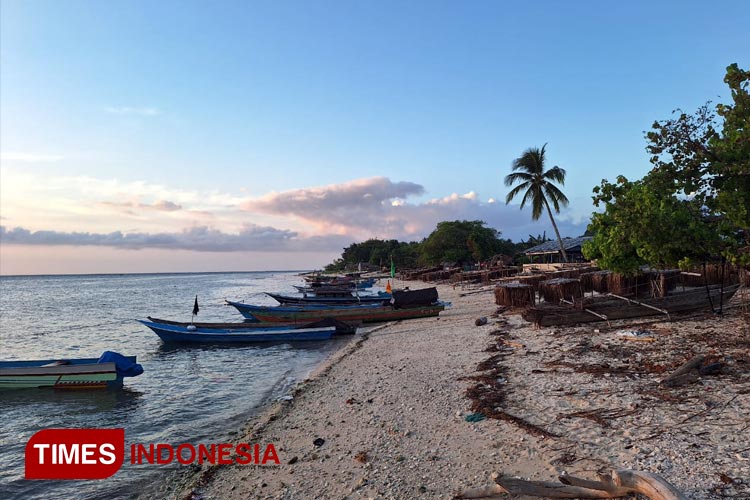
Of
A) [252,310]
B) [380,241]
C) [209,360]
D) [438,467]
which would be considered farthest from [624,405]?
[380,241]

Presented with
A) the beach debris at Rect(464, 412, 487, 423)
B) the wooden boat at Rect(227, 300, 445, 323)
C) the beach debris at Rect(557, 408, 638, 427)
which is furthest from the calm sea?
the beach debris at Rect(557, 408, 638, 427)

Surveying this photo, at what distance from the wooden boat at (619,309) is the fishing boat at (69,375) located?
13483 millimetres

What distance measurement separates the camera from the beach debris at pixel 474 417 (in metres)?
7.49

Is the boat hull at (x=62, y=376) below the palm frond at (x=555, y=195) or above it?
below

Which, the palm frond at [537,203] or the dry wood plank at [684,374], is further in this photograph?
the palm frond at [537,203]

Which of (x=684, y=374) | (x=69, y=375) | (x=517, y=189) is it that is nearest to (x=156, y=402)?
(x=69, y=375)

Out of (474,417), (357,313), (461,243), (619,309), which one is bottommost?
(357,313)

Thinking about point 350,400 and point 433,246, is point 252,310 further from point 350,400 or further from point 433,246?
point 433,246

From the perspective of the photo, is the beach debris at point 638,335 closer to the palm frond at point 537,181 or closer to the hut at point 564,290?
the hut at point 564,290

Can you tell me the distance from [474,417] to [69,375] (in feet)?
40.4

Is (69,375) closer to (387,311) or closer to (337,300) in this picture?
(387,311)

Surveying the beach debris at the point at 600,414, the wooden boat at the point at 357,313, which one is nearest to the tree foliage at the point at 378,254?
the wooden boat at the point at 357,313

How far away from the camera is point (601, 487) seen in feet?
14.4

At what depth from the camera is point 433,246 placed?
69000 mm
